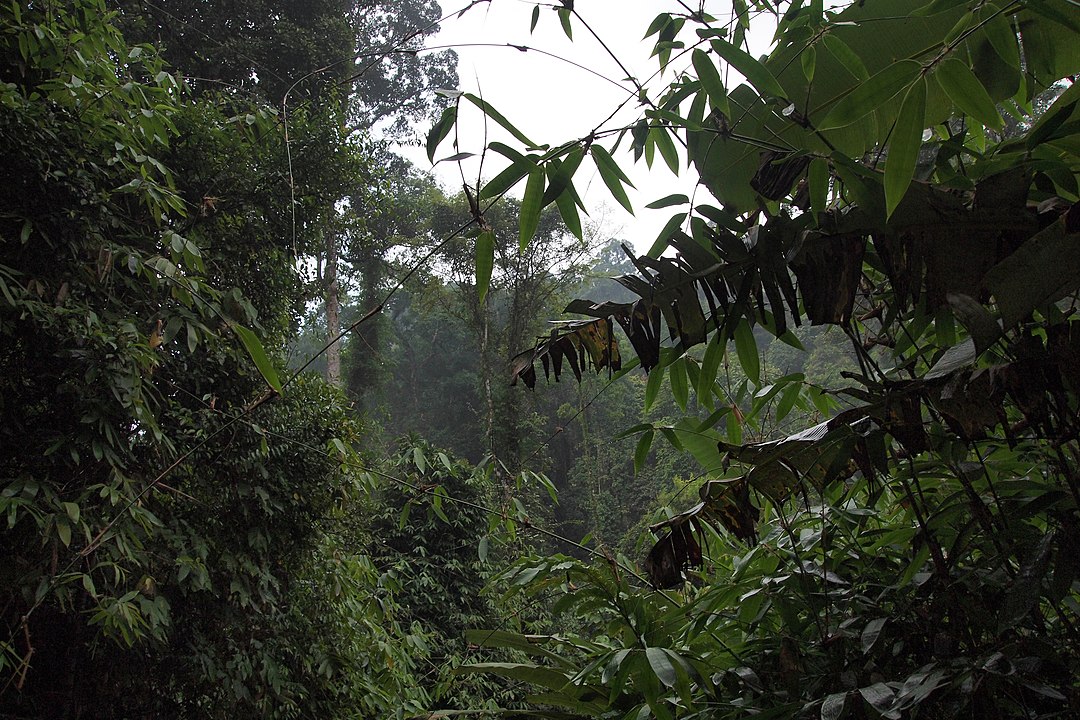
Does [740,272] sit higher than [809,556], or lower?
higher

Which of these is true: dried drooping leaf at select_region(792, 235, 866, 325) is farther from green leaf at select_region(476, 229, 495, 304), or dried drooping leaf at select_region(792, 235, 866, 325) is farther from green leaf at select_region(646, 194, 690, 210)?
green leaf at select_region(476, 229, 495, 304)

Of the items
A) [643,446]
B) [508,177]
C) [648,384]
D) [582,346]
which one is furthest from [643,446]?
[508,177]

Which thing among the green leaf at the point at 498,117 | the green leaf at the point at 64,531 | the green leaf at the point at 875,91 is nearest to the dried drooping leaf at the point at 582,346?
the green leaf at the point at 498,117

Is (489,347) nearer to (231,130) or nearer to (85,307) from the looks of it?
(231,130)

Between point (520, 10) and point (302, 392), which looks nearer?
point (520, 10)

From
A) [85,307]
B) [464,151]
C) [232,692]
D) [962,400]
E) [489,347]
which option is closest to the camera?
[962,400]

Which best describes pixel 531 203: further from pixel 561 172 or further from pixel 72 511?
pixel 72 511

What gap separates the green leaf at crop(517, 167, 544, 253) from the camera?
0.56 meters

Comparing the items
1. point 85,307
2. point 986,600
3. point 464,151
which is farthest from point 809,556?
point 85,307

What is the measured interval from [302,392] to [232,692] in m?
1.15

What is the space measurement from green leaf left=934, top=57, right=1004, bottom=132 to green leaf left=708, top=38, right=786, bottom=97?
11 centimetres

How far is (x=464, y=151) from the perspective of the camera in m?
0.57

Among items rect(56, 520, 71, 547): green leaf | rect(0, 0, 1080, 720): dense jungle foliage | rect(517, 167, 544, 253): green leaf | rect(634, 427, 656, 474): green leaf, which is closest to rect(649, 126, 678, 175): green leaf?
rect(0, 0, 1080, 720): dense jungle foliage

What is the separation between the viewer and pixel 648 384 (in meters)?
0.78
